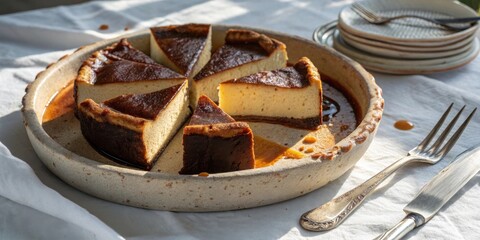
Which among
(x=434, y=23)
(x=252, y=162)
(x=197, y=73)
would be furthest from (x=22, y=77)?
(x=434, y=23)

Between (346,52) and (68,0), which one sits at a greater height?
(346,52)

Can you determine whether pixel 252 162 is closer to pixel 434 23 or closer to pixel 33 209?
pixel 33 209

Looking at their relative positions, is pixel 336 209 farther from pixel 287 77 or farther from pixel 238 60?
pixel 238 60

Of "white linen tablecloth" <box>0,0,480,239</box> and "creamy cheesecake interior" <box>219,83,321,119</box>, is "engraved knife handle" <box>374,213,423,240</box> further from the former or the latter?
"creamy cheesecake interior" <box>219,83,321,119</box>

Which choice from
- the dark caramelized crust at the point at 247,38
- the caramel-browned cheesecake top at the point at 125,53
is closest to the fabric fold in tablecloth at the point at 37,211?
the caramel-browned cheesecake top at the point at 125,53

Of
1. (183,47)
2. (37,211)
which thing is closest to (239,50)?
(183,47)

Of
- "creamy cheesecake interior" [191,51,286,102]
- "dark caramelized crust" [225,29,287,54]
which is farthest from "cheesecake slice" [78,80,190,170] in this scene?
"dark caramelized crust" [225,29,287,54]

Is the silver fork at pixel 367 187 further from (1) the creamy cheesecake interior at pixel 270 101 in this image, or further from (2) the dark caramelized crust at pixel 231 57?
(2) the dark caramelized crust at pixel 231 57
